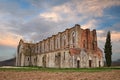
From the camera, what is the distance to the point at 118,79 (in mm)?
15805

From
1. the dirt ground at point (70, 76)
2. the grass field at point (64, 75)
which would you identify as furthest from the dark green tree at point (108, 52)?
the dirt ground at point (70, 76)

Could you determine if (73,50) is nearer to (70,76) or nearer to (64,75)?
(64,75)

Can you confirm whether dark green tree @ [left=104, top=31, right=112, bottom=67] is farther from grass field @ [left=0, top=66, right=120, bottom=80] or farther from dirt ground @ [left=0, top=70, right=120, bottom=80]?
dirt ground @ [left=0, top=70, right=120, bottom=80]

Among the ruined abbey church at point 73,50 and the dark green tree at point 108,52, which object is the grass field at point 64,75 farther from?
the ruined abbey church at point 73,50

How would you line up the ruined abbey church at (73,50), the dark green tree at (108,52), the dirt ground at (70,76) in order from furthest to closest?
the ruined abbey church at (73,50)
the dark green tree at (108,52)
the dirt ground at (70,76)

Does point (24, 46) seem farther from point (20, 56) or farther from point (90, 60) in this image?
point (90, 60)

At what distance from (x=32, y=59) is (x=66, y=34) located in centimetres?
2189

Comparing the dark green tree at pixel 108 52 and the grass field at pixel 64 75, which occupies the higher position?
the dark green tree at pixel 108 52

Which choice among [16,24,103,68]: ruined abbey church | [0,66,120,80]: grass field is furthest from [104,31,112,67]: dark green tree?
[0,66,120,80]: grass field

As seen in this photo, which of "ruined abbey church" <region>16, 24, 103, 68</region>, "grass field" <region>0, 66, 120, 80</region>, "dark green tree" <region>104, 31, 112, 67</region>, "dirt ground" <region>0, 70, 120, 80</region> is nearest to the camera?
"dirt ground" <region>0, 70, 120, 80</region>

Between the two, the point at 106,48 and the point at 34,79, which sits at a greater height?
the point at 106,48

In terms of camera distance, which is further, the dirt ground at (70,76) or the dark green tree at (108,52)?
the dark green tree at (108,52)

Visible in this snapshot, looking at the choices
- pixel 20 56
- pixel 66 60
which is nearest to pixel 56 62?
pixel 66 60

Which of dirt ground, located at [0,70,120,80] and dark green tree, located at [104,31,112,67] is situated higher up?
dark green tree, located at [104,31,112,67]
